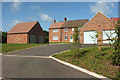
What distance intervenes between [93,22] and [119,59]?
17.5 meters

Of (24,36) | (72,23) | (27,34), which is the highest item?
(72,23)

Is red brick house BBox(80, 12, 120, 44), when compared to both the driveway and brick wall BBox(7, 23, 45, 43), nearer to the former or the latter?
brick wall BBox(7, 23, 45, 43)

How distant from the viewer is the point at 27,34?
3088 centimetres

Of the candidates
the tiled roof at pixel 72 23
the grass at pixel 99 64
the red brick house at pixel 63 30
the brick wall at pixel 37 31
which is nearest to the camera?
the grass at pixel 99 64

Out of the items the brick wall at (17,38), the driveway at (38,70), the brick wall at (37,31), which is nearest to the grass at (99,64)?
the driveway at (38,70)

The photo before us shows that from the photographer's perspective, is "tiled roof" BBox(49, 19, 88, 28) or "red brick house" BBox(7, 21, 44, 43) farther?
"tiled roof" BBox(49, 19, 88, 28)

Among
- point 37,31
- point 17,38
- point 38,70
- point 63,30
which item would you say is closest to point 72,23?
point 63,30

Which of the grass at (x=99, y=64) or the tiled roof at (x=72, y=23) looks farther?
the tiled roof at (x=72, y=23)

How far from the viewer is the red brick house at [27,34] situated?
31219mm

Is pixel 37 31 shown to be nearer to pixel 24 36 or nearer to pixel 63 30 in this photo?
pixel 24 36

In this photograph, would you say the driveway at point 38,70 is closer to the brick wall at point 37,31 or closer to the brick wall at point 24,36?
the brick wall at point 24,36

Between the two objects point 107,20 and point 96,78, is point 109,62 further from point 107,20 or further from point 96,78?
point 107,20

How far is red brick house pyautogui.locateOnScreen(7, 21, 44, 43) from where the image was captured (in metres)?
31.2

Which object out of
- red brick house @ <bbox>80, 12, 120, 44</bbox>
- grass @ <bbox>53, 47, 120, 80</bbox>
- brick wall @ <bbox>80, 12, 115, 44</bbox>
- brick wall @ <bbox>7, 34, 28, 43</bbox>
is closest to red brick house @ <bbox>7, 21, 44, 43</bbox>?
brick wall @ <bbox>7, 34, 28, 43</bbox>
